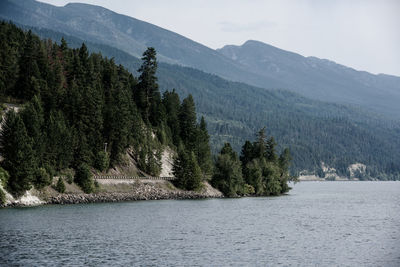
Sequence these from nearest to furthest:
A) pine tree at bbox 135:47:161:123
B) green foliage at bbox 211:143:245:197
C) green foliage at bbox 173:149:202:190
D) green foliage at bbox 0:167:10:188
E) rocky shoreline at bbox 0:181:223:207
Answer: green foliage at bbox 0:167:10:188
rocky shoreline at bbox 0:181:223:207
green foliage at bbox 173:149:202:190
green foliage at bbox 211:143:245:197
pine tree at bbox 135:47:161:123

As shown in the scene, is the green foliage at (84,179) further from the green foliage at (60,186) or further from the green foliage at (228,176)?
the green foliage at (228,176)

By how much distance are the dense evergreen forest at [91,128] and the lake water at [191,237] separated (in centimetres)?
1263

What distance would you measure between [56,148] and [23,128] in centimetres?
1203

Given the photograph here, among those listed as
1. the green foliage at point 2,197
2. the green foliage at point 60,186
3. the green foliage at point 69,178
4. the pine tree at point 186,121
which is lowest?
the green foliage at point 2,197

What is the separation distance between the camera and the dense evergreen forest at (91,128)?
108 m

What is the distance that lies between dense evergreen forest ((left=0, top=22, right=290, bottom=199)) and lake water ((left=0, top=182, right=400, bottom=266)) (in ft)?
41.4

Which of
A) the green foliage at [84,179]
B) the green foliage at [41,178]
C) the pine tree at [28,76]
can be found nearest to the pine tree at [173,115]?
the pine tree at [28,76]

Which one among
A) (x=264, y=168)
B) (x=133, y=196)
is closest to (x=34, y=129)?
(x=133, y=196)

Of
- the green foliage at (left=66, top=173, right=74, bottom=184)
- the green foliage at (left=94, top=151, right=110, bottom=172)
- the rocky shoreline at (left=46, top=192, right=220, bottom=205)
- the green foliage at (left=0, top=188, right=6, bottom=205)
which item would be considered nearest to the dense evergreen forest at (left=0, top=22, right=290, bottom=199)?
the green foliage at (left=94, top=151, right=110, bottom=172)

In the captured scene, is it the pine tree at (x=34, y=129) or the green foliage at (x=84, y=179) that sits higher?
the pine tree at (x=34, y=129)

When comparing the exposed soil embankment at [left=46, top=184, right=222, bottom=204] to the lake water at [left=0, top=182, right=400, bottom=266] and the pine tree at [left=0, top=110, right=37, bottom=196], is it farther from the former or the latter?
the pine tree at [left=0, top=110, right=37, bottom=196]

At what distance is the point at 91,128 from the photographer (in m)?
127

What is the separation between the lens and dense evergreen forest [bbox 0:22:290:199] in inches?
4232

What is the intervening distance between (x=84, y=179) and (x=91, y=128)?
14.6 meters
